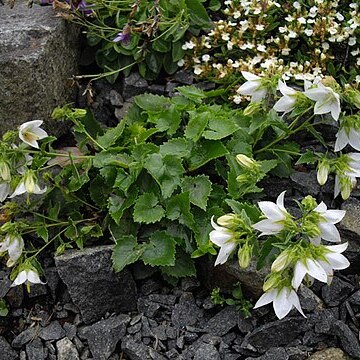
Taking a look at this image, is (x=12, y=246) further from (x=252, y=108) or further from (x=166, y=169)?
(x=252, y=108)

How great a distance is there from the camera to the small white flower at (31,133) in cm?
304

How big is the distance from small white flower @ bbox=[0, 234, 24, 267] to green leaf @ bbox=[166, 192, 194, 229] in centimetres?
67

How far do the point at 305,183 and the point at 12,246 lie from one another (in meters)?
1.40

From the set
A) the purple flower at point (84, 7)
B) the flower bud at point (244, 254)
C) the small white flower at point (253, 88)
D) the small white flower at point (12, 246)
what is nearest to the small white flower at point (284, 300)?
the flower bud at point (244, 254)

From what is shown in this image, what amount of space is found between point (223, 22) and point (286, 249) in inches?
75.3

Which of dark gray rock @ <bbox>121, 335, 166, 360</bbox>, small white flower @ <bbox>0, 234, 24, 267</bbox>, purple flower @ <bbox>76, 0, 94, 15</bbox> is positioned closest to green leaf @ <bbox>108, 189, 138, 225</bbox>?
small white flower @ <bbox>0, 234, 24, 267</bbox>

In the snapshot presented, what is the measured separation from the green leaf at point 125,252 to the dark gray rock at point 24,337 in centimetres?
50

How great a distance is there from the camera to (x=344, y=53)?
391 cm

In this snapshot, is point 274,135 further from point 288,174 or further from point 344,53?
point 344,53

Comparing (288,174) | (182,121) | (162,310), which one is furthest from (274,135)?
(162,310)

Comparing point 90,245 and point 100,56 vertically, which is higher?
point 100,56

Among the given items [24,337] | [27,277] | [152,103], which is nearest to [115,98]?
[152,103]

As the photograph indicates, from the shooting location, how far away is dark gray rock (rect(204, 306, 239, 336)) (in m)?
3.05

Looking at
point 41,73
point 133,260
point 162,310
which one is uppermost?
point 41,73
